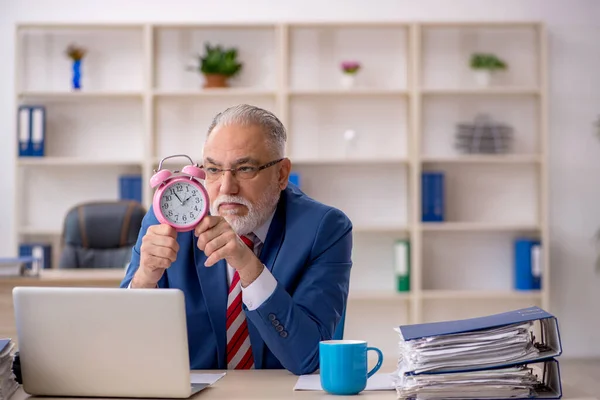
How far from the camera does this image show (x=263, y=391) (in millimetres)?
1588

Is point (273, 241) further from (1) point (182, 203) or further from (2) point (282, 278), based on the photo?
(1) point (182, 203)

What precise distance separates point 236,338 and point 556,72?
4.23m

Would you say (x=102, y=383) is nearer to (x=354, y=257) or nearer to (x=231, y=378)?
(x=231, y=378)

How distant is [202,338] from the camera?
6.61 ft

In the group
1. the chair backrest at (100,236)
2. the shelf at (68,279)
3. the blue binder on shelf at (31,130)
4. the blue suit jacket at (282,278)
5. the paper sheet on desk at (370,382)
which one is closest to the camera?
the paper sheet on desk at (370,382)

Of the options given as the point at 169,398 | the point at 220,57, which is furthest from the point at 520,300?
the point at 169,398

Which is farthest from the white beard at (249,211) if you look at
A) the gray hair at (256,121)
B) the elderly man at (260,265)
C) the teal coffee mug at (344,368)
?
the teal coffee mug at (344,368)

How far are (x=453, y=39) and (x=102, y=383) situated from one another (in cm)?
452

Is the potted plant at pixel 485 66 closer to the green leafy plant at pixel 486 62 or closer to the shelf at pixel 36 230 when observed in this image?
the green leafy plant at pixel 486 62

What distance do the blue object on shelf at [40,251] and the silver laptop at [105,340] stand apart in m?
3.82

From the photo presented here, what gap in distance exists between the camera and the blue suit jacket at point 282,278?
6.45 ft

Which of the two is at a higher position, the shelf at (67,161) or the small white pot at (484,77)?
the small white pot at (484,77)

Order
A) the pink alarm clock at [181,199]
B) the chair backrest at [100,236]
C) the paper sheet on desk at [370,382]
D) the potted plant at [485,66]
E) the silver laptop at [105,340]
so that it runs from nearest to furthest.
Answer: the silver laptop at [105,340]
the paper sheet on desk at [370,382]
the pink alarm clock at [181,199]
the chair backrest at [100,236]
the potted plant at [485,66]

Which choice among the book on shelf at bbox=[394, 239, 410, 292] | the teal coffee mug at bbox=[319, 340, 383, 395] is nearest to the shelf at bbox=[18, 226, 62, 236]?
the book on shelf at bbox=[394, 239, 410, 292]
